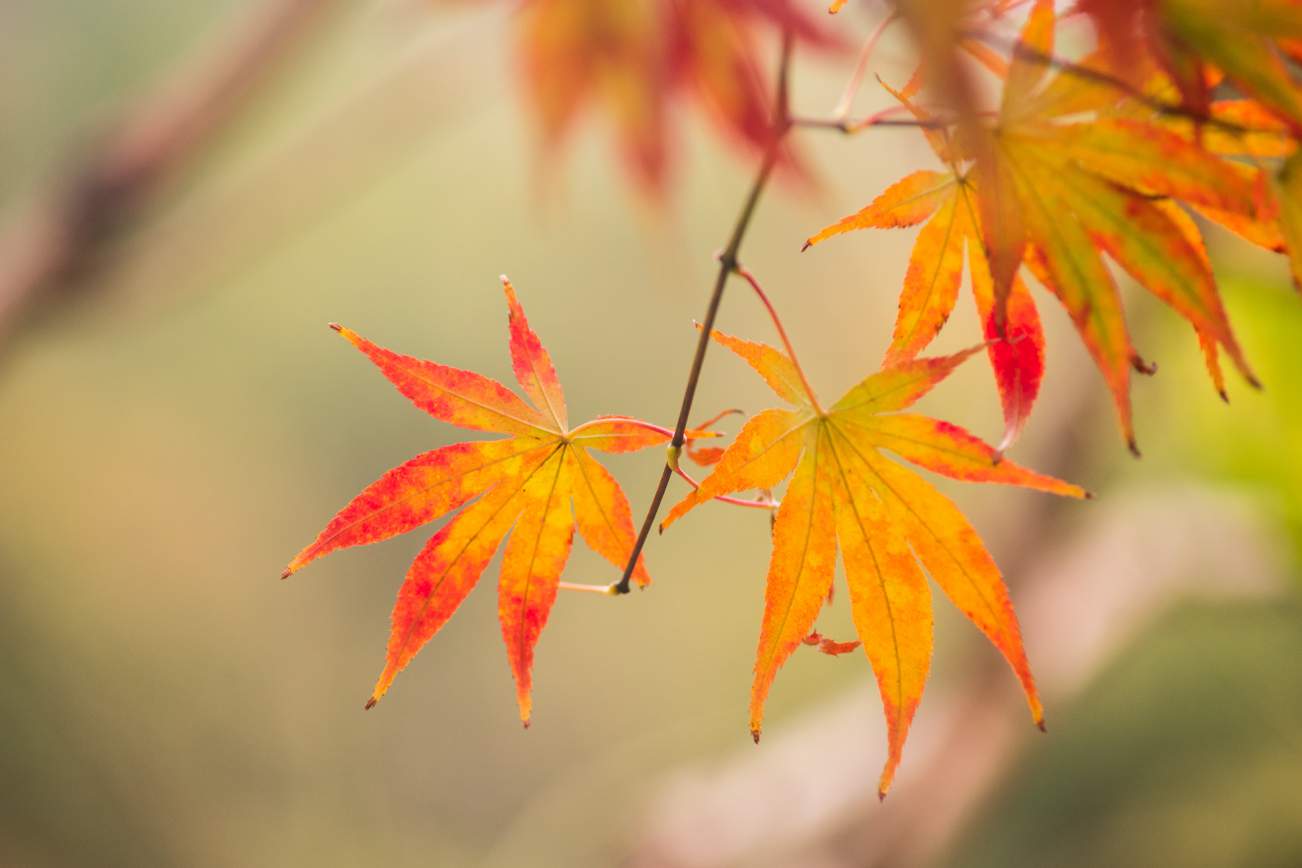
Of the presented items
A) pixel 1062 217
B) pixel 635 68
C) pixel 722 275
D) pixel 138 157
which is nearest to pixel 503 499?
pixel 722 275

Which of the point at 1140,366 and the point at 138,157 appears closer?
the point at 1140,366

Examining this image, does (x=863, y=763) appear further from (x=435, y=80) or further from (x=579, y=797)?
(x=579, y=797)

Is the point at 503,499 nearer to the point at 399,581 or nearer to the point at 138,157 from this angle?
the point at 138,157

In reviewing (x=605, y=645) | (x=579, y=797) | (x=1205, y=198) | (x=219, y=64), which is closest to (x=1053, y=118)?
(x=1205, y=198)

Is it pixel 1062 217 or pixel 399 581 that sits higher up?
pixel 1062 217

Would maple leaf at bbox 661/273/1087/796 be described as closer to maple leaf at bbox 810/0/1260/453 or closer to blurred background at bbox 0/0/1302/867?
maple leaf at bbox 810/0/1260/453

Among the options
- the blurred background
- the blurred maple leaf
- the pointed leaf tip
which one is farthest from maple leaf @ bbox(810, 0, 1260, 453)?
the blurred background

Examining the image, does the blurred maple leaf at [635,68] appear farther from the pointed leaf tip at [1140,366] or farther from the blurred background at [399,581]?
the blurred background at [399,581]
